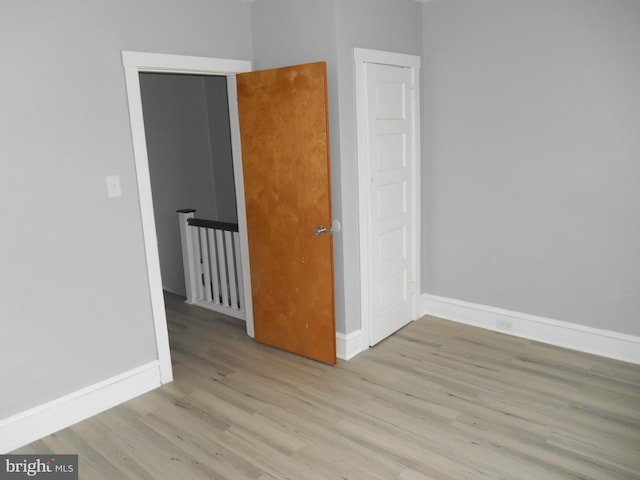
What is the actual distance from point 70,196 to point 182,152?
2.83 m

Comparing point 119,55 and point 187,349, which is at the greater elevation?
point 119,55

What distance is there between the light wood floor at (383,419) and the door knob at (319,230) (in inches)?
36.4

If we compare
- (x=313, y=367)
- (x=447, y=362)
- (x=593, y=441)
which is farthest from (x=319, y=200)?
(x=593, y=441)

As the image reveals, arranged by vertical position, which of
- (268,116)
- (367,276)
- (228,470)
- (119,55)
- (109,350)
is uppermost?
(119,55)

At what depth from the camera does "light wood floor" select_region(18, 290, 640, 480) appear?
7.97 ft

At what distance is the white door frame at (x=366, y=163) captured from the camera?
3.36 meters

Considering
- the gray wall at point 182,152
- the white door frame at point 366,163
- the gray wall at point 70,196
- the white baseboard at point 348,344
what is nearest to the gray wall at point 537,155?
the white door frame at point 366,163

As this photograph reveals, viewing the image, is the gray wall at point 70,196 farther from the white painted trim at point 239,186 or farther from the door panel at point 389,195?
the door panel at point 389,195

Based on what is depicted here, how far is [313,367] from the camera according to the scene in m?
3.46

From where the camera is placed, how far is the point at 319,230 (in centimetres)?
328

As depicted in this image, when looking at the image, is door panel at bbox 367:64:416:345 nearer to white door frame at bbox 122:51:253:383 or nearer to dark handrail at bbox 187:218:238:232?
white door frame at bbox 122:51:253:383

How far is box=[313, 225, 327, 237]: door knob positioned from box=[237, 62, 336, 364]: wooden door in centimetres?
1

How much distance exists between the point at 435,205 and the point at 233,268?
1.83 metres

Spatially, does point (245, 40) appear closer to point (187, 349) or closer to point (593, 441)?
point (187, 349)
